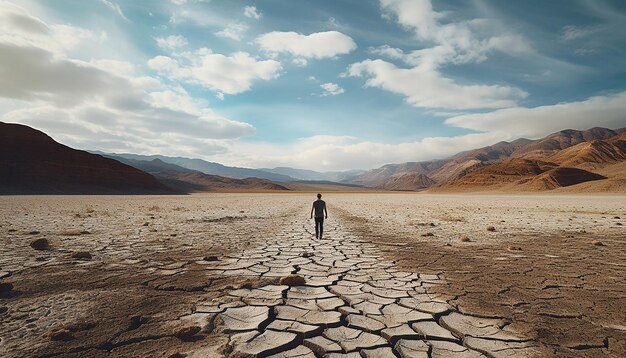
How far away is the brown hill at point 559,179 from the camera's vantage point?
2638 inches

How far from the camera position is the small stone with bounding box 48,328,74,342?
2.67 meters

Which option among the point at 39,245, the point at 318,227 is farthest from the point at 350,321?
the point at 39,245

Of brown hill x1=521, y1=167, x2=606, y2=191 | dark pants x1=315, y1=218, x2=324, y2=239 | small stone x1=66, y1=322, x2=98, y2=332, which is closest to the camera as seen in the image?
small stone x1=66, y1=322, x2=98, y2=332

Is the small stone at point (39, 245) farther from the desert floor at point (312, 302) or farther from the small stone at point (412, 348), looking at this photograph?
the small stone at point (412, 348)

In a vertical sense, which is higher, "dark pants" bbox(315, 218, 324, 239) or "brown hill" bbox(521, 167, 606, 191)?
"brown hill" bbox(521, 167, 606, 191)

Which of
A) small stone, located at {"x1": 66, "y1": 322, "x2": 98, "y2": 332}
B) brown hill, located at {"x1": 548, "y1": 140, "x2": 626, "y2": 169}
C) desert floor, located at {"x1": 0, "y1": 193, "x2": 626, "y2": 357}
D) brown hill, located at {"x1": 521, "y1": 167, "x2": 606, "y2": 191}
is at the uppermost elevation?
Answer: brown hill, located at {"x1": 548, "y1": 140, "x2": 626, "y2": 169}

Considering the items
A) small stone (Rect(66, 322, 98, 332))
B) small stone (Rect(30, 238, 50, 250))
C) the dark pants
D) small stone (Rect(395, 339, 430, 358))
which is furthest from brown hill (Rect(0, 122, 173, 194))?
small stone (Rect(395, 339, 430, 358))

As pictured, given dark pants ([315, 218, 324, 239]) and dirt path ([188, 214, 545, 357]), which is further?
dark pants ([315, 218, 324, 239])

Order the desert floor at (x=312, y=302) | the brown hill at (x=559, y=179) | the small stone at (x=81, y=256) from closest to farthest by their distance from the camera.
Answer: the desert floor at (x=312, y=302) < the small stone at (x=81, y=256) < the brown hill at (x=559, y=179)

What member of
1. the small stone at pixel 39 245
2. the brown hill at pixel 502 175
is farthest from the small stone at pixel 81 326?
the brown hill at pixel 502 175

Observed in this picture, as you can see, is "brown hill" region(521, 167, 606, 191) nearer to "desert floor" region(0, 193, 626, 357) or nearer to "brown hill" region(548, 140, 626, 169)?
"brown hill" region(548, 140, 626, 169)

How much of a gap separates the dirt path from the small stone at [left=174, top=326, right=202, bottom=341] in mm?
207

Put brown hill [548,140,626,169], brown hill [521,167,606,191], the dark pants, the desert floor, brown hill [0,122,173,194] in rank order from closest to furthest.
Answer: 1. the desert floor
2. the dark pants
3. brown hill [0,122,173,194]
4. brown hill [521,167,606,191]
5. brown hill [548,140,626,169]

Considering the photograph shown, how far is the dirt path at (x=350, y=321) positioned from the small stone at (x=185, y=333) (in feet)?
0.68
